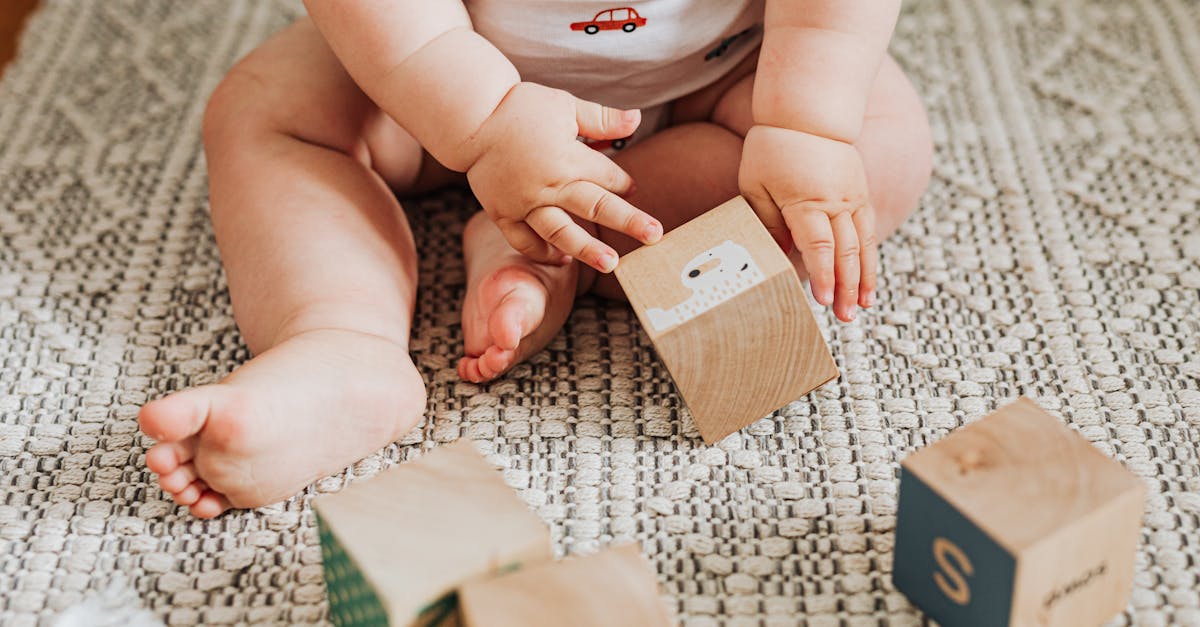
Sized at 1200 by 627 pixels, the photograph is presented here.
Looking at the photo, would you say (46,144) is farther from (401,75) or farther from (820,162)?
(820,162)

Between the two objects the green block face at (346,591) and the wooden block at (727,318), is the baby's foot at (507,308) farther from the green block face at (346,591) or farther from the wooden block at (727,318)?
the green block face at (346,591)

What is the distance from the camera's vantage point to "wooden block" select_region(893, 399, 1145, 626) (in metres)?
0.49

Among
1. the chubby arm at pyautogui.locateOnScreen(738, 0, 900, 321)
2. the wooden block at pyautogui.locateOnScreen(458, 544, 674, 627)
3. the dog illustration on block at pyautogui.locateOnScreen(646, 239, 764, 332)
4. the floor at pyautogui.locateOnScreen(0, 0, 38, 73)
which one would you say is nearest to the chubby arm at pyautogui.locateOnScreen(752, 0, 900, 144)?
the chubby arm at pyautogui.locateOnScreen(738, 0, 900, 321)

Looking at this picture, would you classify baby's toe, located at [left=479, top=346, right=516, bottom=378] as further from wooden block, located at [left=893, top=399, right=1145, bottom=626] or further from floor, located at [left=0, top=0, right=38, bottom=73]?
floor, located at [left=0, top=0, right=38, bottom=73]

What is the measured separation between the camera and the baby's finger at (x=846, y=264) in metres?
0.68

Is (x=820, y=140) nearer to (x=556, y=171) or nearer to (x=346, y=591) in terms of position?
(x=556, y=171)

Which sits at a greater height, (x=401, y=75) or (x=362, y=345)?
(x=401, y=75)

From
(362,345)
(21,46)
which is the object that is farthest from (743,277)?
(21,46)

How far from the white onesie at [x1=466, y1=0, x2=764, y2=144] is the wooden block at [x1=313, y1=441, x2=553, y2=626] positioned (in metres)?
0.33

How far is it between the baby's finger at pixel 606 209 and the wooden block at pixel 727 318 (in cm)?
1

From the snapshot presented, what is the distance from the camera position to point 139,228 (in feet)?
2.77

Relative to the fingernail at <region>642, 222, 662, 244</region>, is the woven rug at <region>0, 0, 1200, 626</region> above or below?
below

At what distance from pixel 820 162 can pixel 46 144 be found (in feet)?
2.04

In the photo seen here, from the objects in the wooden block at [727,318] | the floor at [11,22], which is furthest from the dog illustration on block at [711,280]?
the floor at [11,22]
